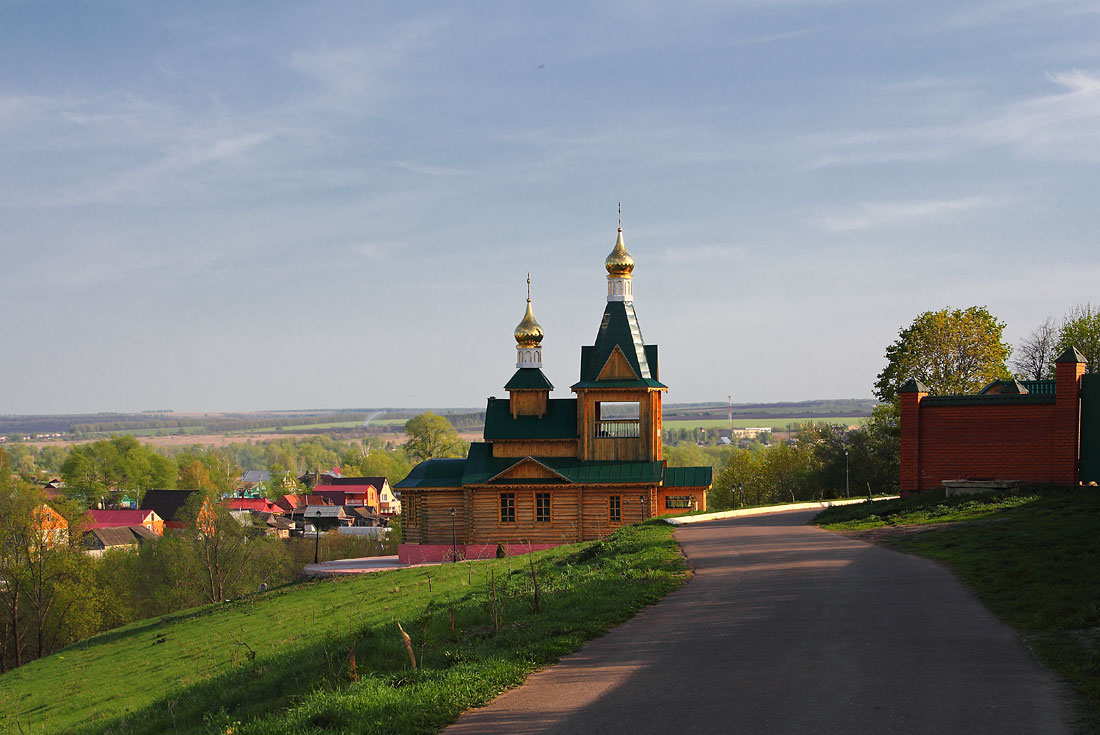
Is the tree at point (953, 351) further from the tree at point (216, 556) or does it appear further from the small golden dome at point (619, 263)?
the tree at point (216, 556)

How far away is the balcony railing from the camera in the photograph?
37.3 metres

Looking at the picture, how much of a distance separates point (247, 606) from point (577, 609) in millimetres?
19572

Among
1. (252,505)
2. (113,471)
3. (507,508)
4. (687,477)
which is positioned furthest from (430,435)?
(687,477)

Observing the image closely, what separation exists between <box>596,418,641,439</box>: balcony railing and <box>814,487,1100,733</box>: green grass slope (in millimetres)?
11476

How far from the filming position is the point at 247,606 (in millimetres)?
29672

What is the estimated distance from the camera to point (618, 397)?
37375 millimetres

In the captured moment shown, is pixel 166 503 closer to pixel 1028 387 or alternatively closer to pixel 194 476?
pixel 194 476

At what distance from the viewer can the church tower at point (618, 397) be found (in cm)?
3719

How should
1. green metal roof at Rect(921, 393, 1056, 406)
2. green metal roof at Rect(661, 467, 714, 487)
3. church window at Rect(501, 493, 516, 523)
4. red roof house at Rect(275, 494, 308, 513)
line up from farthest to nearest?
red roof house at Rect(275, 494, 308, 513), green metal roof at Rect(661, 467, 714, 487), church window at Rect(501, 493, 516, 523), green metal roof at Rect(921, 393, 1056, 406)

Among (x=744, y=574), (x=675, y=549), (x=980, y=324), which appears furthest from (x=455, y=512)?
(x=980, y=324)

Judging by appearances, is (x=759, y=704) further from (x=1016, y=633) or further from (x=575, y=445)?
(x=575, y=445)

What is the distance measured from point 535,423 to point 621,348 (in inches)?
188

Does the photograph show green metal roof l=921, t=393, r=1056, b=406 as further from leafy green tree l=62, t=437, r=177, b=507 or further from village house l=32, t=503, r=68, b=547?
leafy green tree l=62, t=437, r=177, b=507

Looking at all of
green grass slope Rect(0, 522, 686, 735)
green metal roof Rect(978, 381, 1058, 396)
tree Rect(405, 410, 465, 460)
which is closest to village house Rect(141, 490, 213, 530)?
tree Rect(405, 410, 465, 460)
